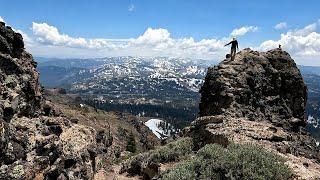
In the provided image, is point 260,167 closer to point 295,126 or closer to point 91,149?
point 91,149

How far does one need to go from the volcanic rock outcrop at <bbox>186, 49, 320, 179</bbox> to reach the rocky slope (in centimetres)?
790

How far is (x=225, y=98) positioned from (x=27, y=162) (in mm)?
18136

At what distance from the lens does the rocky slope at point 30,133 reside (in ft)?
80.4

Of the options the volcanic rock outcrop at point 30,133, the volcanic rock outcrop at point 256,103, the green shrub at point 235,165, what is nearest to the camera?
the green shrub at point 235,165

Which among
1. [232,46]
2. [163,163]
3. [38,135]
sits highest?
[232,46]

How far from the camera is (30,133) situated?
27.1 meters


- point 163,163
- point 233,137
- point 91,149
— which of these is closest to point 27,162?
point 91,149

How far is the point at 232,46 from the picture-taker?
41.7 meters

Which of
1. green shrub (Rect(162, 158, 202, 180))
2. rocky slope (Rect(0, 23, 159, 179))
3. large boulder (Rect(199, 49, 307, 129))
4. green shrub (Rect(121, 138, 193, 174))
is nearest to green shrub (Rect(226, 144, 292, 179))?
green shrub (Rect(162, 158, 202, 180))

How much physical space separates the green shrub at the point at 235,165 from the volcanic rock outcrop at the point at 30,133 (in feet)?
23.5

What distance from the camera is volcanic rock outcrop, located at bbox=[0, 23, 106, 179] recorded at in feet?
80.3

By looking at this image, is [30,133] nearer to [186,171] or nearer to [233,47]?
[186,171]

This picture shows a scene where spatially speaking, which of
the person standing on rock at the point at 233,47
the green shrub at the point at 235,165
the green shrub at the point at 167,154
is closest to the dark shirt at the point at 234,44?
the person standing on rock at the point at 233,47

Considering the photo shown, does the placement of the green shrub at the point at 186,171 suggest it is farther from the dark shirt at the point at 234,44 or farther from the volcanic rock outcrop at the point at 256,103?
the dark shirt at the point at 234,44
